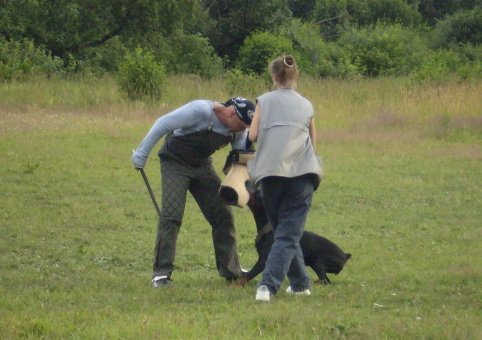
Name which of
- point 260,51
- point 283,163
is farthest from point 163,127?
point 260,51

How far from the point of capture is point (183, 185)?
6.23 metres

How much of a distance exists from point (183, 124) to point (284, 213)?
3.70ft

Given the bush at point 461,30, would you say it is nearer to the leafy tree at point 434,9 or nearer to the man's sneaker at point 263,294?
the leafy tree at point 434,9

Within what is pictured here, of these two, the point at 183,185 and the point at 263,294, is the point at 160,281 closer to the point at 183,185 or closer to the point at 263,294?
the point at 183,185

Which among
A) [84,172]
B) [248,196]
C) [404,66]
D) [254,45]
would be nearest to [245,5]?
[254,45]

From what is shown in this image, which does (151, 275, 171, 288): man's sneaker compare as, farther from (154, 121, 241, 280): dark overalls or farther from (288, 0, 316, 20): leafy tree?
(288, 0, 316, 20): leafy tree

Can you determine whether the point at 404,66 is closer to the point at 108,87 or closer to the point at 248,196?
the point at 108,87

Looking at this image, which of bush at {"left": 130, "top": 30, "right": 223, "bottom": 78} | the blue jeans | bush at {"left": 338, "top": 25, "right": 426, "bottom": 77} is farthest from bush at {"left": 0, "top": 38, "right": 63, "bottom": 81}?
the blue jeans

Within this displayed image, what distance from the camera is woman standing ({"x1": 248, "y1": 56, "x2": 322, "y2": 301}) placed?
5.30 meters

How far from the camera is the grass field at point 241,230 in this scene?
4746 millimetres

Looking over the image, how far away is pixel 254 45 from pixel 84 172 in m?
16.9

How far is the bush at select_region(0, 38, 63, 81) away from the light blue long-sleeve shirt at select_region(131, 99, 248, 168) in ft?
52.0

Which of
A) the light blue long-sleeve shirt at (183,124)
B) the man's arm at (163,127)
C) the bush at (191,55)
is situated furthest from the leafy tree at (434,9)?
the man's arm at (163,127)

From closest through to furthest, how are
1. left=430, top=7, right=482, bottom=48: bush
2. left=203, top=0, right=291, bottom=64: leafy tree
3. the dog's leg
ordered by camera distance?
the dog's leg, left=203, top=0, right=291, bottom=64: leafy tree, left=430, top=7, right=482, bottom=48: bush
